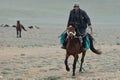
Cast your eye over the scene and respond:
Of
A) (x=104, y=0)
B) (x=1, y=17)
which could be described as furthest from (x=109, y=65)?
(x=104, y=0)

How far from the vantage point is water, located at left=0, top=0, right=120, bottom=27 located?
120m

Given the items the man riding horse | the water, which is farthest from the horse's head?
the water

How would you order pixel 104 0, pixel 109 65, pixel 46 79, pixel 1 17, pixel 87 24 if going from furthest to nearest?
1. pixel 104 0
2. pixel 1 17
3. pixel 109 65
4. pixel 87 24
5. pixel 46 79

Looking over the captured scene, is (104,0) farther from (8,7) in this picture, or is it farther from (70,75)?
(70,75)

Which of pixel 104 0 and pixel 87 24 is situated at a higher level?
pixel 104 0

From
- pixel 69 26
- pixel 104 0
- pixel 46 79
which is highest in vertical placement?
pixel 104 0

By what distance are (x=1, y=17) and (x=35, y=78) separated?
103 meters

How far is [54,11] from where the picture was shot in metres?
125

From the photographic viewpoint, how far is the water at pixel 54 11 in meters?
120

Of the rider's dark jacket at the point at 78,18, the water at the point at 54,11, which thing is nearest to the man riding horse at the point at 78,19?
the rider's dark jacket at the point at 78,18

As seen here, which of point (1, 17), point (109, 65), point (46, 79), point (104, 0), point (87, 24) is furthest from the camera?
point (104, 0)

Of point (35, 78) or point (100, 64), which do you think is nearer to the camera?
point (35, 78)

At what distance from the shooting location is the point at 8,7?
12250cm

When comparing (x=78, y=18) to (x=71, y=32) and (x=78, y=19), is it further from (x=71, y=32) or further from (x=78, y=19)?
(x=71, y=32)
